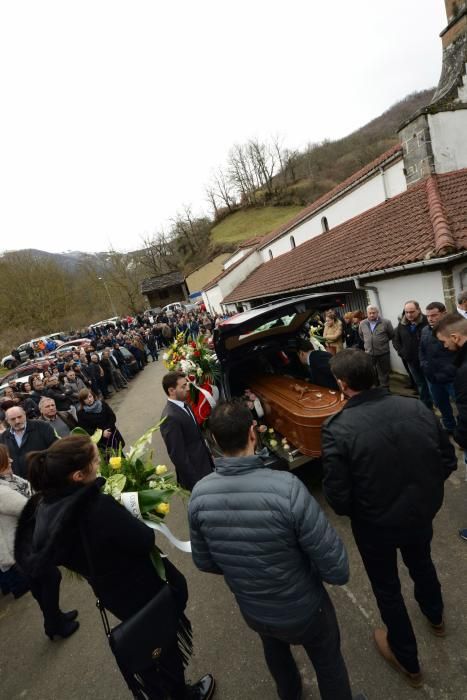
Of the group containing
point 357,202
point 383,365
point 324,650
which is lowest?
point 383,365

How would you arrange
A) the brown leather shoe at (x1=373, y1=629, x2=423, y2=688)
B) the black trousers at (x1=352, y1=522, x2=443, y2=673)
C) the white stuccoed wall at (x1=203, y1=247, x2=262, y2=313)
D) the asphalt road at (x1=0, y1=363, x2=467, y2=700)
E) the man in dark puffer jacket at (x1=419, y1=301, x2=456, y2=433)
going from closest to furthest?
the black trousers at (x1=352, y1=522, x2=443, y2=673)
the brown leather shoe at (x1=373, y1=629, x2=423, y2=688)
the asphalt road at (x1=0, y1=363, x2=467, y2=700)
the man in dark puffer jacket at (x1=419, y1=301, x2=456, y2=433)
the white stuccoed wall at (x1=203, y1=247, x2=262, y2=313)

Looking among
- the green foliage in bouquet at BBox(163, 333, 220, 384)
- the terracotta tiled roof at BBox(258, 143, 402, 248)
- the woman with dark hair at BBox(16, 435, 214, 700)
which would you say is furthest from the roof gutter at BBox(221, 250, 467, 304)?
the woman with dark hair at BBox(16, 435, 214, 700)

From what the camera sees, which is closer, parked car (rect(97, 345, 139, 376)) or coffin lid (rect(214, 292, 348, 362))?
coffin lid (rect(214, 292, 348, 362))

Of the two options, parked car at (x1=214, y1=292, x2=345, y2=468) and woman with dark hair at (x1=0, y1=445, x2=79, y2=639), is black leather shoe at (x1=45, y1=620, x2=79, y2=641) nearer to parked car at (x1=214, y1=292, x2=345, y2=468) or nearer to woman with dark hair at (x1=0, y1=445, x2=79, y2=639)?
woman with dark hair at (x1=0, y1=445, x2=79, y2=639)

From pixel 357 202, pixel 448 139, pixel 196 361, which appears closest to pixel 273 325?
pixel 196 361

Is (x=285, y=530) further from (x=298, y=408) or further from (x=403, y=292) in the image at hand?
(x=403, y=292)

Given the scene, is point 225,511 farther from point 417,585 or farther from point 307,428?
point 307,428

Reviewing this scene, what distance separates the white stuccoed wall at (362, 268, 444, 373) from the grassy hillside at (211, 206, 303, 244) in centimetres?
4573

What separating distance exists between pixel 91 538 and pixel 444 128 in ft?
38.5

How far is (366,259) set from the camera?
337 inches

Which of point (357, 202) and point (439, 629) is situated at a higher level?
point (357, 202)

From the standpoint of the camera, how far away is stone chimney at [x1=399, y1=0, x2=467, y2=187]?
29.1 ft

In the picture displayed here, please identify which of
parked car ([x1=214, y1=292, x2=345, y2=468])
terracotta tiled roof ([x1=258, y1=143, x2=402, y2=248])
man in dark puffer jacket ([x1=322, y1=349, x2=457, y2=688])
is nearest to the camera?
man in dark puffer jacket ([x1=322, y1=349, x2=457, y2=688])

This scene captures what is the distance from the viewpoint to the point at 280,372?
6.01 metres
